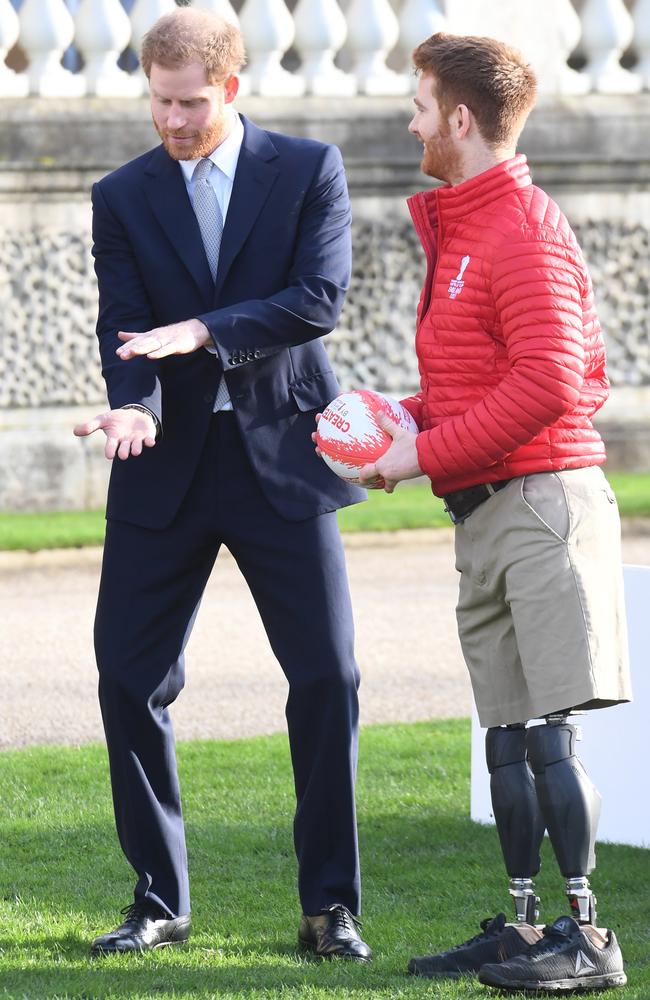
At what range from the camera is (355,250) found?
1230cm

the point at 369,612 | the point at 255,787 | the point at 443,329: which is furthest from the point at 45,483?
the point at 443,329

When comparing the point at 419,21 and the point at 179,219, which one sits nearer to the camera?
the point at 179,219

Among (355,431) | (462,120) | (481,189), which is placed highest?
(462,120)

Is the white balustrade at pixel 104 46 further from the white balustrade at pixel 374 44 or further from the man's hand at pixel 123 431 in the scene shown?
the man's hand at pixel 123 431

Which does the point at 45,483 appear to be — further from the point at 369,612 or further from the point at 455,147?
the point at 455,147

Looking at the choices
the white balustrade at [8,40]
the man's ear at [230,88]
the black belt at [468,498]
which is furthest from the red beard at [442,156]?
the white balustrade at [8,40]

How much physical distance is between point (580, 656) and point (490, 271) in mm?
784

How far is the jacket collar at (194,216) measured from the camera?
4.09m

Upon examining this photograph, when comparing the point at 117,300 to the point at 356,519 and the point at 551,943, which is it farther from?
the point at 356,519

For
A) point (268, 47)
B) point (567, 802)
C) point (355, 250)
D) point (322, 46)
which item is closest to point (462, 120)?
point (567, 802)

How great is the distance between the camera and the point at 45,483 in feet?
37.7

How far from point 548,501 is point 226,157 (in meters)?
1.11

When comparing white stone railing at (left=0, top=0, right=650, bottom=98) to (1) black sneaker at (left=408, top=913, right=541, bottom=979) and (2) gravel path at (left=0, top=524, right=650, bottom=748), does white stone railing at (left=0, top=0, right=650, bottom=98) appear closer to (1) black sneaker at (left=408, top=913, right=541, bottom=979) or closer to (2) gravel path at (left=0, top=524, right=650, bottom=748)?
(2) gravel path at (left=0, top=524, right=650, bottom=748)

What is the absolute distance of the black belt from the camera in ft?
12.4
